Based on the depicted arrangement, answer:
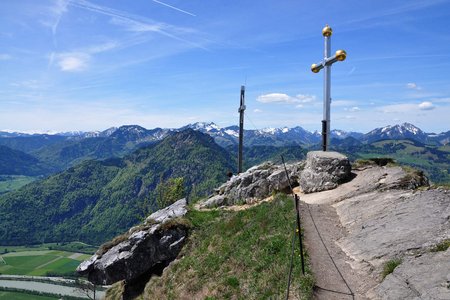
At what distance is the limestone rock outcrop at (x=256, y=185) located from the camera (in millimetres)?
38156

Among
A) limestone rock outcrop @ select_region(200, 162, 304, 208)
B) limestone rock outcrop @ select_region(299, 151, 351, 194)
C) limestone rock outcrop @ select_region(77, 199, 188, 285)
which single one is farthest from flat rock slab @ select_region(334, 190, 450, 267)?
limestone rock outcrop @ select_region(77, 199, 188, 285)

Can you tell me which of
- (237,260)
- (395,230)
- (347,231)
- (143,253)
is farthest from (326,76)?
(143,253)

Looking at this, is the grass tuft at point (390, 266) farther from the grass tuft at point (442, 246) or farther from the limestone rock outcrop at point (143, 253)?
the limestone rock outcrop at point (143, 253)

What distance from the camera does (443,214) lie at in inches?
770

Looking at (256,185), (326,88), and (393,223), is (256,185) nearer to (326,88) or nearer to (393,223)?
(326,88)

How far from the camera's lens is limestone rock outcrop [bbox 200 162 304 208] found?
38.2 meters

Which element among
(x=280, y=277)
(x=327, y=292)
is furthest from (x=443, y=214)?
(x=280, y=277)

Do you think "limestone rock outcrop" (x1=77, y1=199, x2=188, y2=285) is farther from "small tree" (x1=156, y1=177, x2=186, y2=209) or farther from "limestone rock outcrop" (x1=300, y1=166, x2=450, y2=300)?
"small tree" (x1=156, y1=177, x2=186, y2=209)

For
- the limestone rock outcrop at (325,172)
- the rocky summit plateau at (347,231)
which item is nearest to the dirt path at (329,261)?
the rocky summit plateau at (347,231)

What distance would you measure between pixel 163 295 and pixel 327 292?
16.4 m

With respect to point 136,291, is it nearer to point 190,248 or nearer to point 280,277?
point 190,248

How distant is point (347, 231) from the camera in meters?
23.4

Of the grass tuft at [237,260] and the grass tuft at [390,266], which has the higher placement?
the grass tuft at [390,266]

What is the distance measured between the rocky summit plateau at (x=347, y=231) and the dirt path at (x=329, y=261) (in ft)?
0.16
